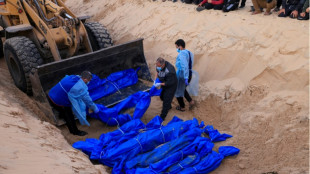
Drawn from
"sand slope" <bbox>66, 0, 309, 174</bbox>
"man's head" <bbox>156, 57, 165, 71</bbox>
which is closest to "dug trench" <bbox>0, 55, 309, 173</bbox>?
"sand slope" <bbox>66, 0, 309, 174</bbox>

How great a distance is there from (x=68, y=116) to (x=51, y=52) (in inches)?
72.3

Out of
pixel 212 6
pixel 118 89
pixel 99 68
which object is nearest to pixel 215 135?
pixel 118 89

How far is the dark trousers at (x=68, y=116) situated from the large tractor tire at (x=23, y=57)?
47.4 inches

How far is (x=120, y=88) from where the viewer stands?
6668 millimetres

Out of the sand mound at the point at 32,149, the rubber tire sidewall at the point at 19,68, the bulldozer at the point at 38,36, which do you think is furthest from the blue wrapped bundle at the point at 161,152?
the rubber tire sidewall at the point at 19,68

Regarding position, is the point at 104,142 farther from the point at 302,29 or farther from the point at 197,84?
the point at 302,29

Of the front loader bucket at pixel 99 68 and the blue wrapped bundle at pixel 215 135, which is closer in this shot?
the blue wrapped bundle at pixel 215 135

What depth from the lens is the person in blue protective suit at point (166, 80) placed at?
18.3ft

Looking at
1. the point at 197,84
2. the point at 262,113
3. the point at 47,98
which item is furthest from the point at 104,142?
the point at 262,113

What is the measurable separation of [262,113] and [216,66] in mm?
1734

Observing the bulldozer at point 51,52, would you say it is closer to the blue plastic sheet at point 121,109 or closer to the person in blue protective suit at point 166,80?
the blue plastic sheet at point 121,109

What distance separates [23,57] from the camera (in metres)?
6.15

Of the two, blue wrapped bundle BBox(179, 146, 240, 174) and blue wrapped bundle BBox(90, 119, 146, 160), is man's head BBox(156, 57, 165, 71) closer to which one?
blue wrapped bundle BBox(90, 119, 146, 160)

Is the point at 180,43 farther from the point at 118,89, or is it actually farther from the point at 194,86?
the point at 118,89
